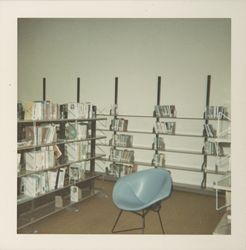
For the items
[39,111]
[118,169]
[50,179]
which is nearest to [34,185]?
[50,179]

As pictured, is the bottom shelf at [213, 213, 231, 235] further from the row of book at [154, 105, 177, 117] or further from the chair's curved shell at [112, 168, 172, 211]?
the row of book at [154, 105, 177, 117]

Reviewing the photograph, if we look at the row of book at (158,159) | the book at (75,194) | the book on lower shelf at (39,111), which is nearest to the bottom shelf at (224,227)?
the book on lower shelf at (39,111)

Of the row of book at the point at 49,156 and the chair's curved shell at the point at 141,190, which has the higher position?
the row of book at the point at 49,156

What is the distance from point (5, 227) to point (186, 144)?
440 cm

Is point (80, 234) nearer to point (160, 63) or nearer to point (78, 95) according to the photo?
point (160, 63)

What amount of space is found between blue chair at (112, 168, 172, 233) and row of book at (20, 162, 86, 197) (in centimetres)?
109

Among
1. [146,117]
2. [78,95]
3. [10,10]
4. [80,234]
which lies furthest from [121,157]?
[10,10]

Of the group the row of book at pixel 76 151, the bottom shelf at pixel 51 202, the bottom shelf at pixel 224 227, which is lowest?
the bottom shelf at pixel 51 202

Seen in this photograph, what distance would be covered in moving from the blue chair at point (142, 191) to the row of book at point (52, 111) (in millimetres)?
1300

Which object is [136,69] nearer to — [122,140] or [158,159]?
[122,140]

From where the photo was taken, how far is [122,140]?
20.4 ft

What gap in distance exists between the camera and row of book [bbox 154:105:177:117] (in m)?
5.94

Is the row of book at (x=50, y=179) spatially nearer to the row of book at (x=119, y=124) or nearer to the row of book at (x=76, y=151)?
the row of book at (x=76, y=151)

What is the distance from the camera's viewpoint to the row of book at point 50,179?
3.60m
